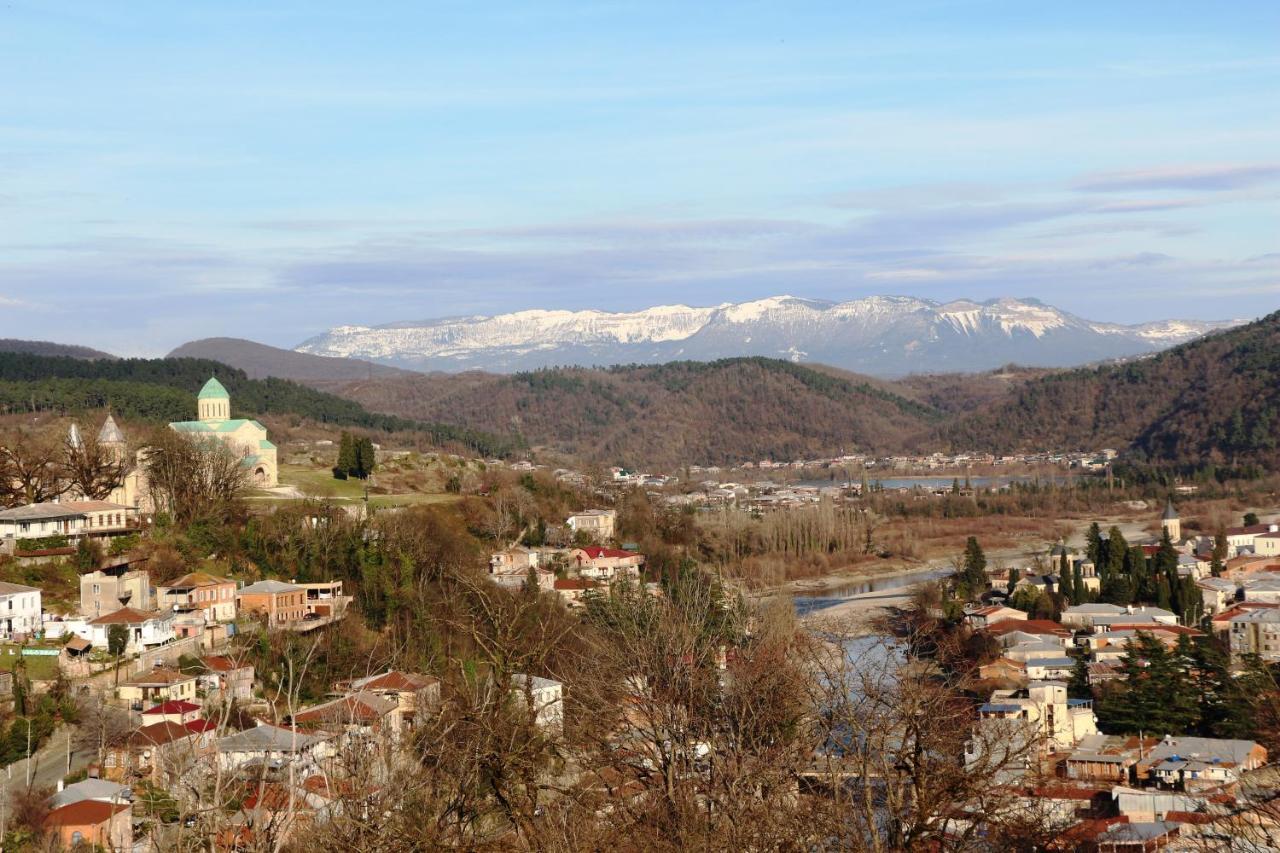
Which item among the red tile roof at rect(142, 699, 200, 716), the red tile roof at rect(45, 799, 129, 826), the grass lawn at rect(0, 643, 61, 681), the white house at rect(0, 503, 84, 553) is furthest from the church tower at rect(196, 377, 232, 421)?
the red tile roof at rect(45, 799, 129, 826)

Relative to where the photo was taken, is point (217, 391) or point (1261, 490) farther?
point (1261, 490)

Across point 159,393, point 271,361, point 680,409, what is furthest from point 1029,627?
point 271,361

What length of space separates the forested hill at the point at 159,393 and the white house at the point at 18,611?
933 inches

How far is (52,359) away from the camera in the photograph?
72.6 meters

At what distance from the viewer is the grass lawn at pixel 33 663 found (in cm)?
2389

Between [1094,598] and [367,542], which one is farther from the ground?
[367,542]

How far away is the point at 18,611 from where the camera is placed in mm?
25688

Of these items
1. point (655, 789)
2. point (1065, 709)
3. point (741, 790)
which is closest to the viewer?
point (741, 790)

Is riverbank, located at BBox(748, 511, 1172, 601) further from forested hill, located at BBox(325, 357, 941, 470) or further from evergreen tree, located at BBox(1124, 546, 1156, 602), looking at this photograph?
forested hill, located at BBox(325, 357, 941, 470)

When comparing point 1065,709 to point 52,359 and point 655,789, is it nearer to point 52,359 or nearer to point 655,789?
point 655,789

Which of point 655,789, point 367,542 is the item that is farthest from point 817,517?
point 655,789

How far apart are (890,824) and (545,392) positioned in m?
117

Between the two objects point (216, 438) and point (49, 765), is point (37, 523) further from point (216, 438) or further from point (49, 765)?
point (49, 765)

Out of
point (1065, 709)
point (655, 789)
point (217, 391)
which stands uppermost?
point (217, 391)
